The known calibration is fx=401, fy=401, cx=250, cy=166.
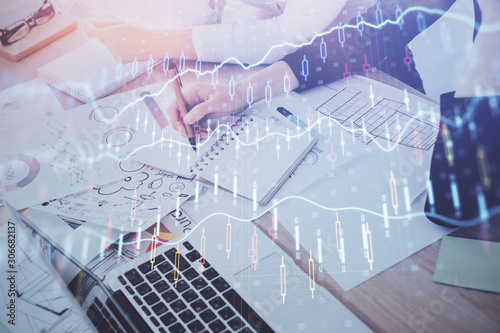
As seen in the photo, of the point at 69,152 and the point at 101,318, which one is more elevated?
the point at 69,152

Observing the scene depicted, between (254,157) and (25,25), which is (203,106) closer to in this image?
(254,157)

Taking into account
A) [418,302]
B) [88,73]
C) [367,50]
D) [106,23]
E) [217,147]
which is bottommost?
[418,302]

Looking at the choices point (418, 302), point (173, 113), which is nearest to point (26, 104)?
point (173, 113)

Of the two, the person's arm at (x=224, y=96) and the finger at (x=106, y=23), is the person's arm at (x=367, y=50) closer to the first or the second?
the person's arm at (x=224, y=96)

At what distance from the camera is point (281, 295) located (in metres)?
0.72

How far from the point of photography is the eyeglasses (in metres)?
1.16

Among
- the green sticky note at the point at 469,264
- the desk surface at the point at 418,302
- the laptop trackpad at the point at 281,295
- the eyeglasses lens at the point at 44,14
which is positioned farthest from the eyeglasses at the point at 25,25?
the green sticky note at the point at 469,264

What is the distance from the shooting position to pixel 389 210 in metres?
0.77

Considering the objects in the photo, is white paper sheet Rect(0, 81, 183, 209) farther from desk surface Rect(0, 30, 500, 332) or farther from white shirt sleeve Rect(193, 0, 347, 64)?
desk surface Rect(0, 30, 500, 332)

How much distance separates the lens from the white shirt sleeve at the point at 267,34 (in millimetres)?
1042

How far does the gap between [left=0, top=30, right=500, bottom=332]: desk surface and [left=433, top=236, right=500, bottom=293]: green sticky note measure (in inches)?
0.4

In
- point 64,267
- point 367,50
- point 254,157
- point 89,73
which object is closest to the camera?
point 64,267

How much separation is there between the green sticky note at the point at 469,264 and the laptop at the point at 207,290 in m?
0.17

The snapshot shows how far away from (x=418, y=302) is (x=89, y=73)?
97cm
